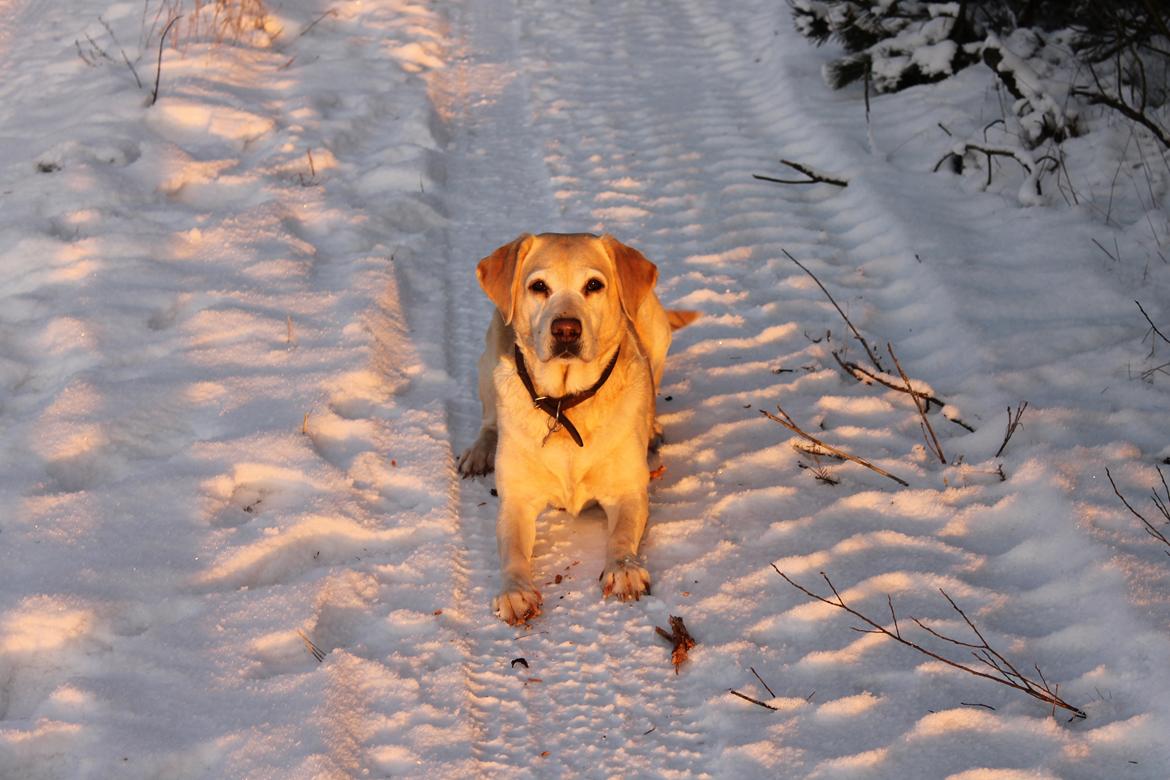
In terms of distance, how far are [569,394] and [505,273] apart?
0.56m

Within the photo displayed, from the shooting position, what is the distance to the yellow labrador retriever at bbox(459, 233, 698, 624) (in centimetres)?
427

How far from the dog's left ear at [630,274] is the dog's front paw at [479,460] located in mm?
935

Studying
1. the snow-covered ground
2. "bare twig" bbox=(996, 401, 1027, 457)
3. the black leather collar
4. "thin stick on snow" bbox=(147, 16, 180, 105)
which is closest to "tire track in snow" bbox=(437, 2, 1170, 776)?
the snow-covered ground

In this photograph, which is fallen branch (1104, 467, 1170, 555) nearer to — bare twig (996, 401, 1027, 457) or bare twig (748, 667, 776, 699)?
bare twig (996, 401, 1027, 457)

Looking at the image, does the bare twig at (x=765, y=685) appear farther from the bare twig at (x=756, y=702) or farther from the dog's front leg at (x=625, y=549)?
the dog's front leg at (x=625, y=549)

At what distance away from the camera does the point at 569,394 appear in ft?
14.3

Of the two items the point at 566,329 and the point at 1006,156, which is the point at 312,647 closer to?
the point at 566,329

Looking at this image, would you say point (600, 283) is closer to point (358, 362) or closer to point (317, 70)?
point (358, 362)

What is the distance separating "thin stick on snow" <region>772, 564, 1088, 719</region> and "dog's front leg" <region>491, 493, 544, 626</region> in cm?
98

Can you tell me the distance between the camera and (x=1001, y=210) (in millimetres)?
6512

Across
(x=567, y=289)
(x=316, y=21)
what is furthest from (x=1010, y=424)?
(x=316, y=21)

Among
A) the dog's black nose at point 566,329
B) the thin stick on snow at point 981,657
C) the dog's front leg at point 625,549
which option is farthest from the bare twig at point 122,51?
the thin stick on snow at point 981,657

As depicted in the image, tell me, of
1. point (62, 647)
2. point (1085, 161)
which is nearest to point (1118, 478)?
point (1085, 161)

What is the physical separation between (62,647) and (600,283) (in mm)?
2367
